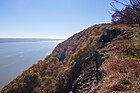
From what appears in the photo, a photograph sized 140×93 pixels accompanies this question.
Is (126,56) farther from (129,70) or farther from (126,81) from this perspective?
(126,81)

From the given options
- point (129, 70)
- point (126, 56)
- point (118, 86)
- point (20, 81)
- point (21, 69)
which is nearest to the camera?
point (118, 86)

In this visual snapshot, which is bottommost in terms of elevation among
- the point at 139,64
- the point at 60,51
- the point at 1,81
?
the point at 1,81

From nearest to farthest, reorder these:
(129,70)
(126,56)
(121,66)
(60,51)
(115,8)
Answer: (115,8)
(129,70)
(121,66)
(126,56)
(60,51)

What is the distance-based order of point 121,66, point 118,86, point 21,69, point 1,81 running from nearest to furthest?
point 118,86 → point 121,66 → point 1,81 → point 21,69

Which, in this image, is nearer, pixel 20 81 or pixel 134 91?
pixel 134 91

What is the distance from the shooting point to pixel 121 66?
13.6 metres

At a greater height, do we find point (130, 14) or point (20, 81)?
point (130, 14)

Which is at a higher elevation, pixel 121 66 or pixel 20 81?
pixel 121 66

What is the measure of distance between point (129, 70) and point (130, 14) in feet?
11.8

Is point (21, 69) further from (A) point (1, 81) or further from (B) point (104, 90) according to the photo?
(B) point (104, 90)

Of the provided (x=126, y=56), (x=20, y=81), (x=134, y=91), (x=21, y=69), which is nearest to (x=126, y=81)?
(x=134, y=91)

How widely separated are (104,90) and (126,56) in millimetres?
5865

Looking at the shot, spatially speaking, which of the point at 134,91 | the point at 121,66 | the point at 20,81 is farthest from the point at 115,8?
the point at 20,81

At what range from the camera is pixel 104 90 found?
35.2ft
